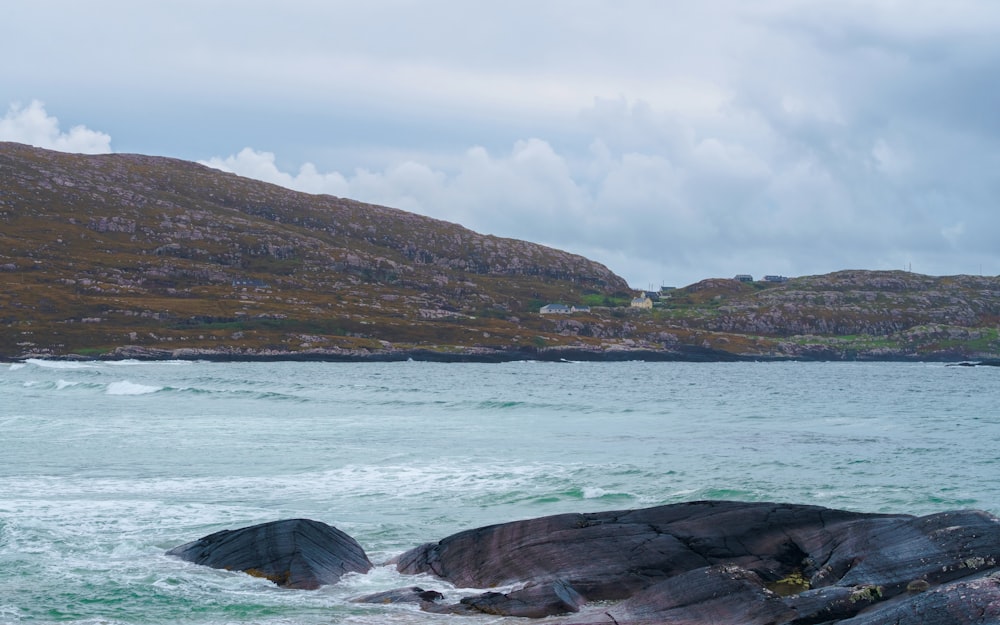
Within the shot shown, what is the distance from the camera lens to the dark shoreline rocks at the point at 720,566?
564 inches

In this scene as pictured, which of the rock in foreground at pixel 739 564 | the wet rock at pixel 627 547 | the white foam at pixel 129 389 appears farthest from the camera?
the white foam at pixel 129 389

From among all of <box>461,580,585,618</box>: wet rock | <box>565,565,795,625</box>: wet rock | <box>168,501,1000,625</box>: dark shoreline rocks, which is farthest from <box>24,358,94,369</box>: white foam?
<box>565,565,795,625</box>: wet rock

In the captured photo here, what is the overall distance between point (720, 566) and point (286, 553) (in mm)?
8934

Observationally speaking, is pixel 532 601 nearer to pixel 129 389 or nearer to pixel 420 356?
pixel 129 389

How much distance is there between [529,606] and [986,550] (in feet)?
25.1

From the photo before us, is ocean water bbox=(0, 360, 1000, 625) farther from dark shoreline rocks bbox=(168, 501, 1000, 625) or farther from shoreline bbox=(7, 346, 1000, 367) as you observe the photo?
shoreline bbox=(7, 346, 1000, 367)

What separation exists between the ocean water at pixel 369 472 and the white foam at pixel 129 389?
12.9ft

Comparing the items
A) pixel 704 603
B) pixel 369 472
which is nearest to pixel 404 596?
pixel 704 603

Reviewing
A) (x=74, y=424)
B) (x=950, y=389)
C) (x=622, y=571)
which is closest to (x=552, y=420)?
(x=74, y=424)

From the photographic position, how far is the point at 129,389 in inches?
3174

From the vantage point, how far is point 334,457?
38.8 m

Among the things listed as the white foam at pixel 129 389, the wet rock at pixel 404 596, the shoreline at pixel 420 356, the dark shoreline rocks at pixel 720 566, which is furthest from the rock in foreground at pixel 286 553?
the shoreline at pixel 420 356

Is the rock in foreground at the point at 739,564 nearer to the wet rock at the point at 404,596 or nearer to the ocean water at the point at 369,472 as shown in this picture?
the wet rock at the point at 404,596

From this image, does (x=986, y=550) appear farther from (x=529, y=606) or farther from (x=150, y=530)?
(x=150, y=530)
